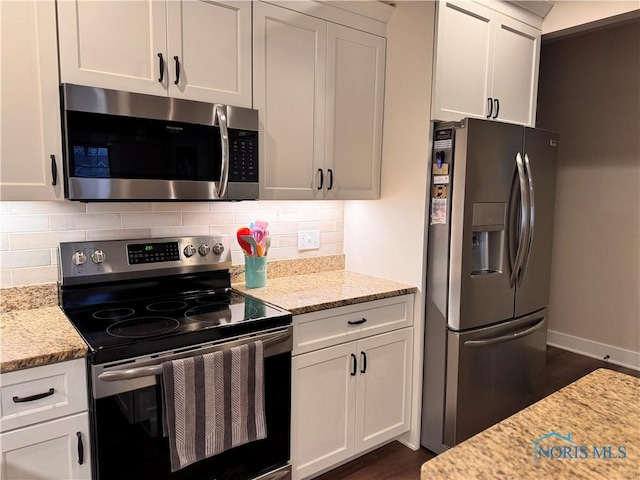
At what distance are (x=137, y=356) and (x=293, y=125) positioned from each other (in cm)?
128

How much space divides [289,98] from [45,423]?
163cm

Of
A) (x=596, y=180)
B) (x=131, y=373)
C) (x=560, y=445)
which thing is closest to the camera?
(x=560, y=445)

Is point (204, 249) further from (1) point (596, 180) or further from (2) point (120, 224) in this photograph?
(1) point (596, 180)

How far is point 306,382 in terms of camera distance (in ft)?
6.77

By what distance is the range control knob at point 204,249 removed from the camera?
7.38ft

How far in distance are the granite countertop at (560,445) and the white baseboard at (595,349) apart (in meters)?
3.08

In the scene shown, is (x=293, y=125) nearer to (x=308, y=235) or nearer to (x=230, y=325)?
(x=308, y=235)

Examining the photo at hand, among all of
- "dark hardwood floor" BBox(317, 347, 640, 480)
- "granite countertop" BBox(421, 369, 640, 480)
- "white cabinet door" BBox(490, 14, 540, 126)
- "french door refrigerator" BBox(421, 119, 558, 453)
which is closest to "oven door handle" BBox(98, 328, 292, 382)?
"granite countertop" BBox(421, 369, 640, 480)

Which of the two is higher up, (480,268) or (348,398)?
(480,268)

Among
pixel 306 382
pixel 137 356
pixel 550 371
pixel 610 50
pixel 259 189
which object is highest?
pixel 610 50

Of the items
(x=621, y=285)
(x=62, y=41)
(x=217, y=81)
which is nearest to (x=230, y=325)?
(x=217, y=81)

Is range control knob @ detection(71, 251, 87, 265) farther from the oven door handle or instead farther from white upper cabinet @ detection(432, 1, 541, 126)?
white upper cabinet @ detection(432, 1, 541, 126)

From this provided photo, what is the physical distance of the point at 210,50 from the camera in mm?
1967

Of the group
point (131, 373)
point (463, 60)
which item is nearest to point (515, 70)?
point (463, 60)
